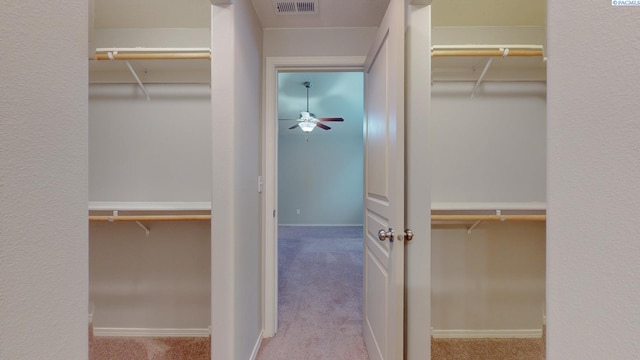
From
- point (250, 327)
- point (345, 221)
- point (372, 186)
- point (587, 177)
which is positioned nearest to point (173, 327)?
point (250, 327)

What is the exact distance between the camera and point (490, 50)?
1.76m

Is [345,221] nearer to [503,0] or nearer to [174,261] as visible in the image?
[174,261]

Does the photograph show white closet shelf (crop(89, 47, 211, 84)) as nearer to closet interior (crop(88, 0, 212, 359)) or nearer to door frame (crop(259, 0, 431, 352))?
closet interior (crop(88, 0, 212, 359))

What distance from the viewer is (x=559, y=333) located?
549mm

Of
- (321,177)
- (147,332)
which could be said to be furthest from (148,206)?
(321,177)

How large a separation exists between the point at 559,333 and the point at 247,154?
1.54 metres

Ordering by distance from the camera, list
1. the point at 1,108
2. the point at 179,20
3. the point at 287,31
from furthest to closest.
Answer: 1. the point at 287,31
2. the point at 179,20
3. the point at 1,108

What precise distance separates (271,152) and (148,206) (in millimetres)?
950

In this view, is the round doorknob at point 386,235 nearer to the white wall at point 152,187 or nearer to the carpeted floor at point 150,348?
the white wall at point 152,187

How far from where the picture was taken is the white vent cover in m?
1.83

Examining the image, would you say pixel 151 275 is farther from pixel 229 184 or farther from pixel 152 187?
pixel 229 184

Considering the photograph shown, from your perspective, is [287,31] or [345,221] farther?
[345,221]

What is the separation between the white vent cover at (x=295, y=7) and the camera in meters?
1.83

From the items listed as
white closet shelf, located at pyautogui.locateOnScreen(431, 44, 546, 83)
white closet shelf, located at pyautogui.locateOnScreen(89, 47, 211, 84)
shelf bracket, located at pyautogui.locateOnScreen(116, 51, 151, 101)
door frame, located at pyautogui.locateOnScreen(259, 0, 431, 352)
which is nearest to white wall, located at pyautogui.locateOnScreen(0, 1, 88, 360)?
door frame, located at pyautogui.locateOnScreen(259, 0, 431, 352)
